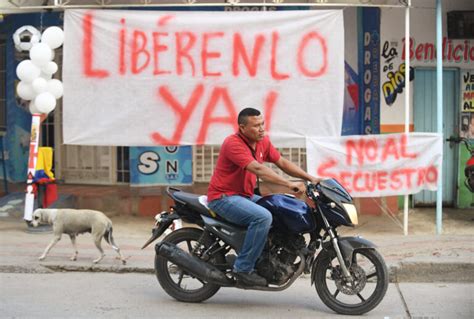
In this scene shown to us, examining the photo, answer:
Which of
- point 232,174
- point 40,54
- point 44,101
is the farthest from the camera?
point 44,101

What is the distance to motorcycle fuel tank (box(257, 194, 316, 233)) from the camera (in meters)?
5.87

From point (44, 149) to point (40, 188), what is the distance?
Answer: 1.71 feet

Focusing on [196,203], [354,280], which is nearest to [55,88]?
[196,203]

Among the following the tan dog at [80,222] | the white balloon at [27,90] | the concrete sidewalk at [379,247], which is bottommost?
the concrete sidewalk at [379,247]

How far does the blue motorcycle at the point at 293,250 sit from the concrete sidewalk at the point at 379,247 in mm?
1414

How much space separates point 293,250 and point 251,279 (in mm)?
416

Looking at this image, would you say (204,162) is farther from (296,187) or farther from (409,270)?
(296,187)

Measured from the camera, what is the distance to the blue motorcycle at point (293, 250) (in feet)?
19.4

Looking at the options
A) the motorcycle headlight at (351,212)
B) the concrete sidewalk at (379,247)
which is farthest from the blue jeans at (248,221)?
the concrete sidewalk at (379,247)

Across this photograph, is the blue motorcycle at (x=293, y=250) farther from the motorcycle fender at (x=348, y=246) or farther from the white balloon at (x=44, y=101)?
the white balloon at (x=44, y=101)

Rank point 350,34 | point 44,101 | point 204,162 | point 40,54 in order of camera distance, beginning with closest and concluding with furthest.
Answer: point 40,54 → point 44,101 → point 350,34 → point 204,162

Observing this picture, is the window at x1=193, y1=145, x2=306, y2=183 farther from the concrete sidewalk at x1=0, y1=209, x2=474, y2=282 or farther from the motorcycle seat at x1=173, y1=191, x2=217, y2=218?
the motorcycle seat at x1=173, y1=191, x2=217, y2=218

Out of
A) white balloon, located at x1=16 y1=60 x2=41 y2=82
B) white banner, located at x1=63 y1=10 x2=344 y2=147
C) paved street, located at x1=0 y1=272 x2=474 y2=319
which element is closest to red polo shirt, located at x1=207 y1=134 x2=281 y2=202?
paved street, located at x1=0 y1=272 x2=474 y2=319

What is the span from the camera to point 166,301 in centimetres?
651
